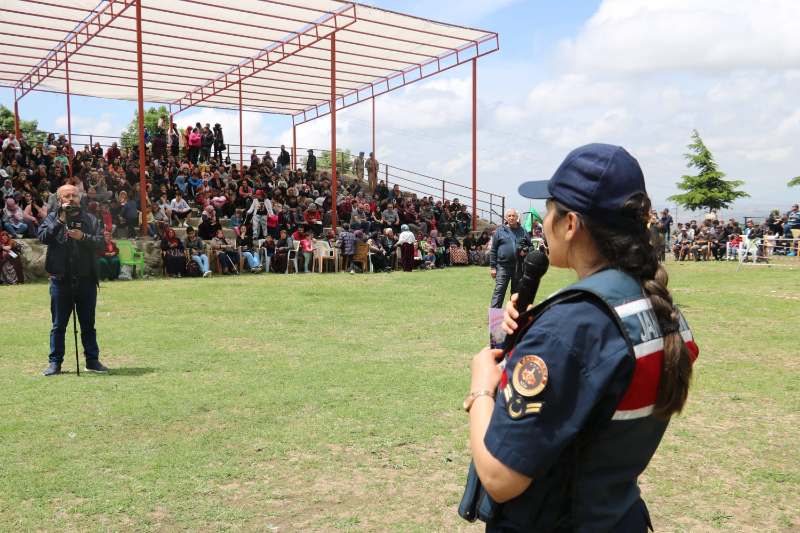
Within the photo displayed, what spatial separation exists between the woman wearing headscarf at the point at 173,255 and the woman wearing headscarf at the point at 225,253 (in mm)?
1091

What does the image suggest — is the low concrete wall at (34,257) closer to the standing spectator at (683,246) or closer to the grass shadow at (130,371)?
the grass shadow at (130,371)

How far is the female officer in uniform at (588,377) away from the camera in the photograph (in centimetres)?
131

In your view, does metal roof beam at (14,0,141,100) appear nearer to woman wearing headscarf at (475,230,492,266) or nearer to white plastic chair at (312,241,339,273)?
white plastic chair at (312,241,339,273)

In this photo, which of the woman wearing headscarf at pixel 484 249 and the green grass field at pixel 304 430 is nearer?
the green grass field at pixel 304 430

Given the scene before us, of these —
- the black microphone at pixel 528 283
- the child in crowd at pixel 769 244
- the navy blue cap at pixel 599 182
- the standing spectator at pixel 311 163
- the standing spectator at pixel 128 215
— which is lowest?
the black microphone at pixel 528 283

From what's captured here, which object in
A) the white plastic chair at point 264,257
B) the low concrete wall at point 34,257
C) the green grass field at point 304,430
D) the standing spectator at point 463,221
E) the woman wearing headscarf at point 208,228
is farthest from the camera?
the standing spectator at point 463,221

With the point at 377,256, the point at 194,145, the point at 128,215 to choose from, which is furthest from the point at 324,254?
the point at 194,145

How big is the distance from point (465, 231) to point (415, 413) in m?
22.1

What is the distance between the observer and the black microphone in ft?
5.13

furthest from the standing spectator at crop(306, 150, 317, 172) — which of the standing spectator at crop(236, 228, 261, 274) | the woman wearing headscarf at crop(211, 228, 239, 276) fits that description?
the woman wearing headscarf at crop(211, 228, 239, 276)

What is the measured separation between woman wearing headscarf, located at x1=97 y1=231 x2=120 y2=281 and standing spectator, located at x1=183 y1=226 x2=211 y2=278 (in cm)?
186

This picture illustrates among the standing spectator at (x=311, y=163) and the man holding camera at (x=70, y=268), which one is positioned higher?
the standing spectator at (x=311, y=163)

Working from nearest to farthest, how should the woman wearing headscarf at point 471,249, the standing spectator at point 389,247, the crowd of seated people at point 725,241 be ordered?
the standing spectator at point 389,247 < the woman wearing headscarf at point 471,249 < the crowd of seated people at point 725,241

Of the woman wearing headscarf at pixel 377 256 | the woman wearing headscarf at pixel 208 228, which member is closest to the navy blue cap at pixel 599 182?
the woman wearing headscarf at pixel 208 228
